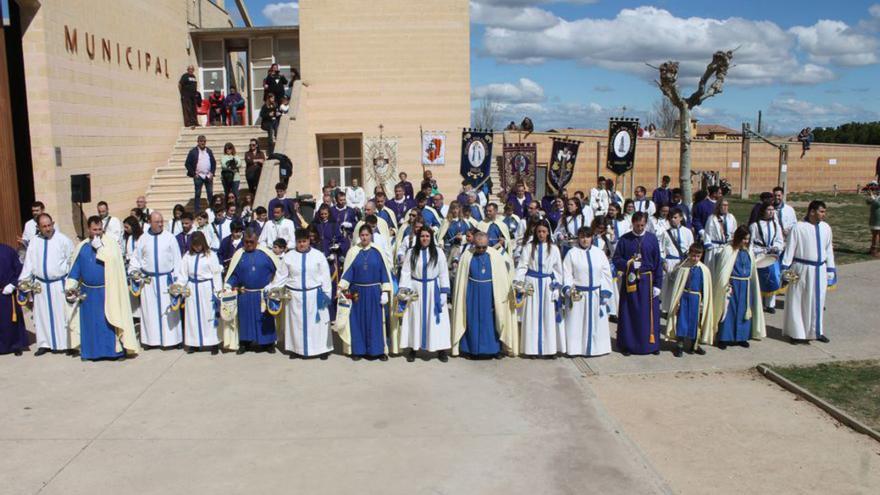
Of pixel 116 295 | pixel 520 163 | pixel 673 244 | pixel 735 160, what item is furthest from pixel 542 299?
pixel 735 160

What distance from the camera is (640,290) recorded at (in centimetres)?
992

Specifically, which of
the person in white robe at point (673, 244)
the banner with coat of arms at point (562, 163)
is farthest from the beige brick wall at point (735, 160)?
the person in white robe at point (673, 244)

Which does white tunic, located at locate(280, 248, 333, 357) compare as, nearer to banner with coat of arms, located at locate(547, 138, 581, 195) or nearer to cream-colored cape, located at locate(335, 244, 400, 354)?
cream-colored cape, located at locate(335, 244, 400, 354)

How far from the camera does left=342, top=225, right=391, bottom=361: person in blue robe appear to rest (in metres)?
9.72

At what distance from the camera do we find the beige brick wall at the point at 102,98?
1441 cm

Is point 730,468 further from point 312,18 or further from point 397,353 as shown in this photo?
point 312,18

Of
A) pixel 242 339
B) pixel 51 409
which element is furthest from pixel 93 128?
pixel 51 409

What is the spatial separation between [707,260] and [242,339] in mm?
7238

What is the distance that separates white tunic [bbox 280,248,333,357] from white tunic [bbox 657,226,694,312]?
5337 mm

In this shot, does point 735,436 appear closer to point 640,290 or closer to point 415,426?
point 640,290

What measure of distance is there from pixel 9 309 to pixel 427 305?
5.58 meters

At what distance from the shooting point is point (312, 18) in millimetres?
21547

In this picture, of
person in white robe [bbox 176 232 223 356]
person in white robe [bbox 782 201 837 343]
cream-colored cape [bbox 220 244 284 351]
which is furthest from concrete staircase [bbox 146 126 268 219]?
person in white robe [bbox 782 201 837 343]

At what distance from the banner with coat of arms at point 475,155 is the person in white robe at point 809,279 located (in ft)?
33.4
